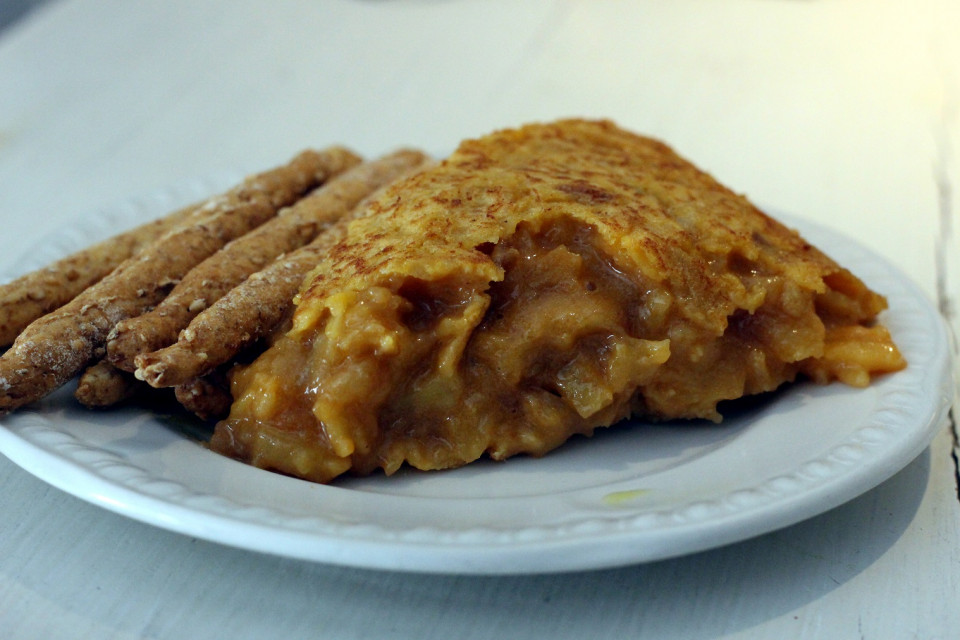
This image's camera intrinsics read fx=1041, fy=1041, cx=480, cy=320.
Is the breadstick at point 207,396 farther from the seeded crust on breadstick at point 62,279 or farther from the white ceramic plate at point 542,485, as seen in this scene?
the seeded crust on breadstick at point 62,279

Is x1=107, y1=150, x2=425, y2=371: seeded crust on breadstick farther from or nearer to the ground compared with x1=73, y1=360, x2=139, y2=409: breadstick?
farther from the ground

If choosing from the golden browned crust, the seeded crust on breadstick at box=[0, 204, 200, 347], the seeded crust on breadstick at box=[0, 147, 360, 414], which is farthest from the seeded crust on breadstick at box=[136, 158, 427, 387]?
the seeded crust on breadstick at box=[0, 204, 200, 347]

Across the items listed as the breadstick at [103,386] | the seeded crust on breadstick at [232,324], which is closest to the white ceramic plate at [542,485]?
the breadstick at [103,386]

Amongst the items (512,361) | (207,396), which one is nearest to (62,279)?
(207,396)

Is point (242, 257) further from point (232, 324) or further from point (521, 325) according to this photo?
point (521, 325)

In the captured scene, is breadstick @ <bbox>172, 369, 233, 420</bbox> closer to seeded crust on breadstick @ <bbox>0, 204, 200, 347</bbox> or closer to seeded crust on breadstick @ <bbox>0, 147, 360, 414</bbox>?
seeded crust on breadstick @ <bbox>0, 147, 360, 414</bbox>

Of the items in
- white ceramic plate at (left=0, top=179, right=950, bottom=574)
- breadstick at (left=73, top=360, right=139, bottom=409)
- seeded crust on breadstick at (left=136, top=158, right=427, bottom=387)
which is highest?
seeded crust on breadstick at (left=136, top=158, right=427, bottom=387)
